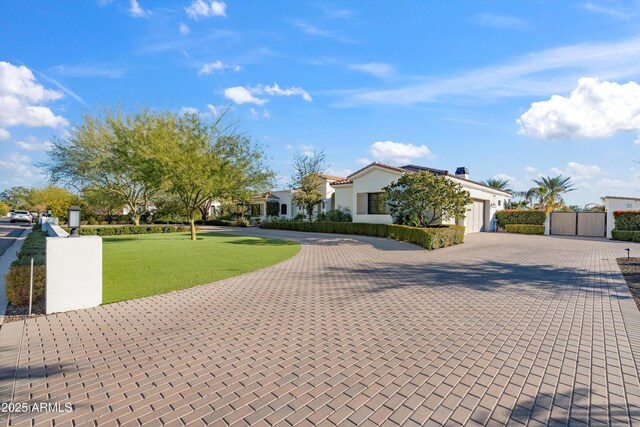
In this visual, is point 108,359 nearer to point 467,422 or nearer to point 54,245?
point 54,245

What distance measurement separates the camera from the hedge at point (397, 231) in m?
16.2

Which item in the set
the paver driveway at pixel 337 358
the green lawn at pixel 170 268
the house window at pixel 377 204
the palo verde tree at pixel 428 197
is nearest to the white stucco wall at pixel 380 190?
the house window at pixel 377 204

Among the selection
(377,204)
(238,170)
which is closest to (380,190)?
(377,204)

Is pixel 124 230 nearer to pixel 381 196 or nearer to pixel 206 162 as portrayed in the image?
pixel 206 162

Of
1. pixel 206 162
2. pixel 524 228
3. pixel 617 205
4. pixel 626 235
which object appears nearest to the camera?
pixel 206 162

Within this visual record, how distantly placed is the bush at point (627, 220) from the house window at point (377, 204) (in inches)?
606

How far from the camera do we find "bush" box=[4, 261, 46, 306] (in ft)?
19.5

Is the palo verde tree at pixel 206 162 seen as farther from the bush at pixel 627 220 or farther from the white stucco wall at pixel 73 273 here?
the bush at pixel 627 220

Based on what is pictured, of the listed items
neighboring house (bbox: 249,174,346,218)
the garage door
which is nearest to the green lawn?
the garage door

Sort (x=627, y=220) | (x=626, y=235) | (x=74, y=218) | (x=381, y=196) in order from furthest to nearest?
(x=381, y=196), (x=627, y=220), (x=626, y=235), (x=74, y=218)

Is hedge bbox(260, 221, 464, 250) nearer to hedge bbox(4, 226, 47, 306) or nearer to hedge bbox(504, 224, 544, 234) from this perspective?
hedge bbox(504, 224, 544, 234)

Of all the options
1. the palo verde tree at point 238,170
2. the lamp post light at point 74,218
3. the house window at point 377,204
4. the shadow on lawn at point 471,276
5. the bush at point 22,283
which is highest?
the palo verde tree at point 238,170

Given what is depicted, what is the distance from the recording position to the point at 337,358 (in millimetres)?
4070

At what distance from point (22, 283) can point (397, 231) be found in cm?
1685
